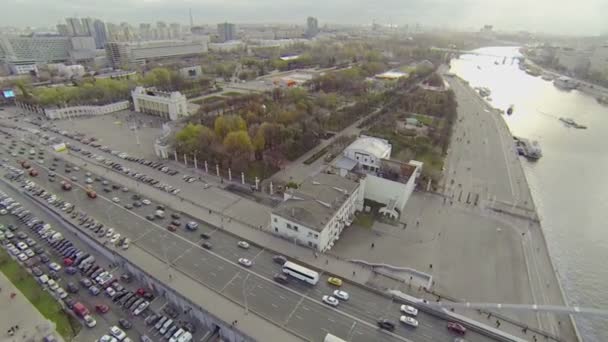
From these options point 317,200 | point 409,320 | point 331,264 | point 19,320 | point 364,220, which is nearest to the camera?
point 409,320

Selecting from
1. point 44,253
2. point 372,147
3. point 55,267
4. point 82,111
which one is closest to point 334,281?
point 372,147

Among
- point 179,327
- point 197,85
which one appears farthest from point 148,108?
point 179,327

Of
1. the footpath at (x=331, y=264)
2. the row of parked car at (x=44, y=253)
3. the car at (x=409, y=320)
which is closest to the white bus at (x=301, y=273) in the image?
the footpath at (x=331, y=264)

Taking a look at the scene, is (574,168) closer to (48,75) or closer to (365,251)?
(365,251)

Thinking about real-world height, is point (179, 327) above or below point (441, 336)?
below

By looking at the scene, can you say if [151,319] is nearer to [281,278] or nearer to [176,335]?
[176,335]

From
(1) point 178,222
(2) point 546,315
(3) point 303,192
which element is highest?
(3) point 303,192

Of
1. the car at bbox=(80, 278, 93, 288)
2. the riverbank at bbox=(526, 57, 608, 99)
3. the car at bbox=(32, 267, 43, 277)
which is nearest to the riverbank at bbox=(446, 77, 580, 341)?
the car at bbox=(80, 278, 93, 288)
